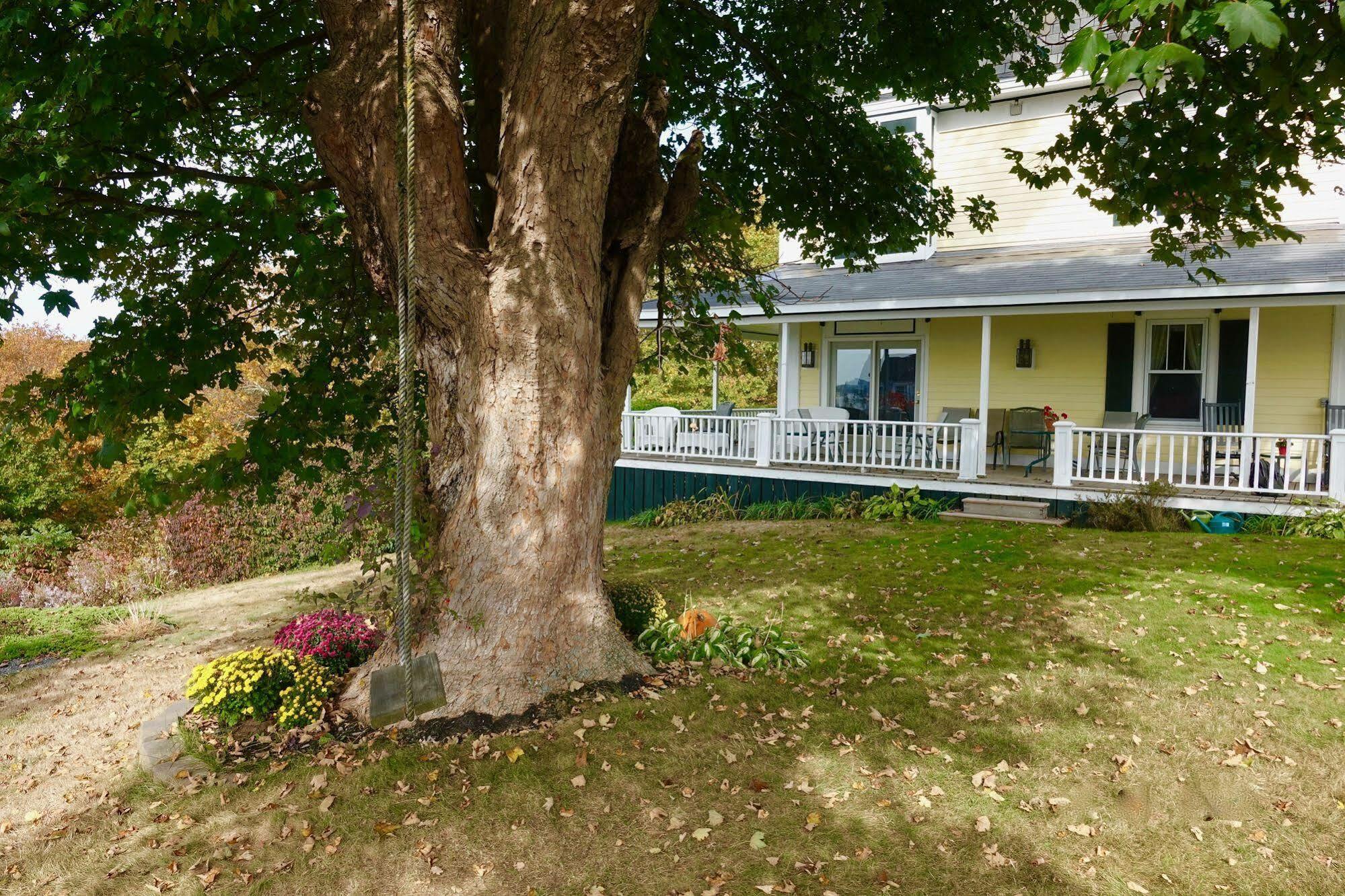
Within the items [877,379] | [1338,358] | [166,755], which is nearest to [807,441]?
[877,379]

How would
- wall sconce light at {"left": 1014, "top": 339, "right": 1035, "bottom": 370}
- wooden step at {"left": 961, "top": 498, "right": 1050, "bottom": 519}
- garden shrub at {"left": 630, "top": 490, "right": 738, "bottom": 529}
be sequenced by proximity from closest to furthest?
1. wooden step at {"left": 961, "top": 498, "right": 1050, "bottom": 519}
2. garden shrub at {"left": 630, "top": 490, "right": 738, "bottom": 529}
3. wall sconce light at {"left": 1014, "top": 339, "right": 1035, "bottom": 370}


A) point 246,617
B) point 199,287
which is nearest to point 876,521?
point 246,617

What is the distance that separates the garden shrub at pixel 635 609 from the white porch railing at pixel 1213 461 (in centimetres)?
769

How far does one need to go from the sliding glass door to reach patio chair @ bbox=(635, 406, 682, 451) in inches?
133

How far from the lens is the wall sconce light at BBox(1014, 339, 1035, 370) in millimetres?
14852

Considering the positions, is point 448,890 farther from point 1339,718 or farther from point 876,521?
point 876,521

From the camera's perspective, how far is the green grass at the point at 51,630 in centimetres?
774

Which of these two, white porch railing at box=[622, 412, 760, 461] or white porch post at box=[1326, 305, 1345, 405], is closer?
white porch post at box=[1326, 305, 1345, 405]

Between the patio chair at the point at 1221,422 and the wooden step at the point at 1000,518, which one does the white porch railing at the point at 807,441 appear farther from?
the patio chair at the point at 1221,422

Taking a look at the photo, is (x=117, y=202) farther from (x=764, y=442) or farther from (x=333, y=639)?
(x=764, y=442)

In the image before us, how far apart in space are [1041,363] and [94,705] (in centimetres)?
1382

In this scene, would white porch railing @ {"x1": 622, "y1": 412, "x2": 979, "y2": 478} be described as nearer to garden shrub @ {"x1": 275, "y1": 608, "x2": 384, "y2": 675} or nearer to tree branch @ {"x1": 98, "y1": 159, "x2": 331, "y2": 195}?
garden shrub @ {"x1": 275, "y1": 608, "x2": 384, "y2": 675}

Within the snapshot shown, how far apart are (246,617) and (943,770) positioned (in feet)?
23.7

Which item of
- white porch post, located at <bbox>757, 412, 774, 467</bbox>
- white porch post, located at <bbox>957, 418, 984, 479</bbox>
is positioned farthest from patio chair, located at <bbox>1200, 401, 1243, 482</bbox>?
white porch post, located at <bbox>757, 412, 774, 467</bbox>
